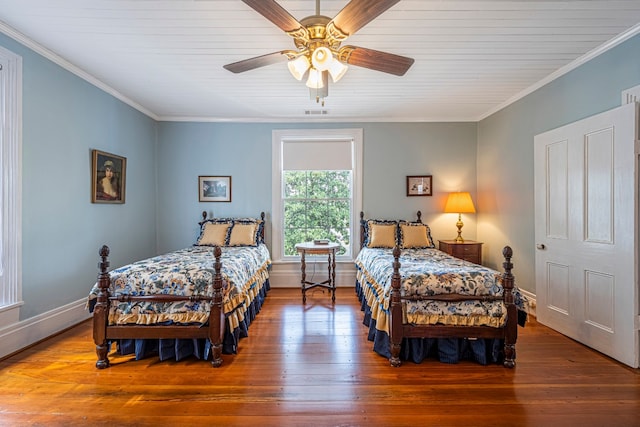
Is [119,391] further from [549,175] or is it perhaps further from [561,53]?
[561,53]

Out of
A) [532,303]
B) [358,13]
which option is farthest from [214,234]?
[532,303]

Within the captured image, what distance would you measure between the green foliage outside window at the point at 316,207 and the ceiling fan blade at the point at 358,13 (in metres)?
3.02

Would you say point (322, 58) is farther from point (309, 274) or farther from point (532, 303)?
point (532, 303)

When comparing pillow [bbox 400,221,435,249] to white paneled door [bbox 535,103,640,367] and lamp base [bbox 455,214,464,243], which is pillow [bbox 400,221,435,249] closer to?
lamp base [bbox 455,214,464,243]

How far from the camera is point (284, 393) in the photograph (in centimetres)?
206

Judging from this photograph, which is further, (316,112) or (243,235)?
(316,112)

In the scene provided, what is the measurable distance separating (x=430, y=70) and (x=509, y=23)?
0.84 metres

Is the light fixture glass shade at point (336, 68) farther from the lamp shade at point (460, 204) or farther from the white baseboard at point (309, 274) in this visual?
the white baseboard at point (309, 274)

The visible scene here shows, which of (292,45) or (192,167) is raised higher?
(292,45)

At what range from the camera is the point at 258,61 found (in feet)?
7.39

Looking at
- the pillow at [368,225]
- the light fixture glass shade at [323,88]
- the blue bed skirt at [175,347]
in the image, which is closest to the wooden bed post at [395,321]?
the blue bed skirt at [175,347]

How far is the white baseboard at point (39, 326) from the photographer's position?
2512 mm

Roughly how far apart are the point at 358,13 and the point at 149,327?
8.69 feet

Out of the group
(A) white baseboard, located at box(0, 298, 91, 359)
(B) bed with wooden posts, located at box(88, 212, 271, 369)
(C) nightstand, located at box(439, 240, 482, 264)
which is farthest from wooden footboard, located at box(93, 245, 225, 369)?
(C) nightstand, located at box(439, 240, 482, 264)
